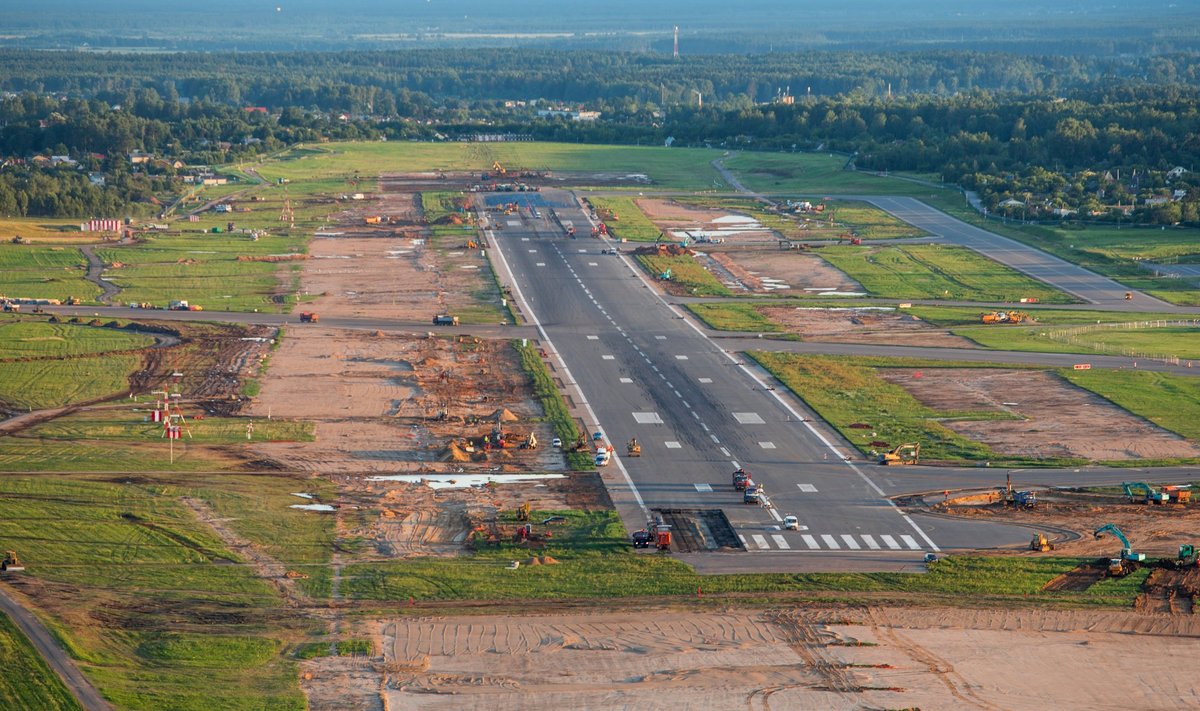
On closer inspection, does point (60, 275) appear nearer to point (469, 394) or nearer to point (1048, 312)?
point (469, 394)

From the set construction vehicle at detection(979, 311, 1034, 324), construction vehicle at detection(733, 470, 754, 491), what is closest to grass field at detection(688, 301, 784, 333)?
construction vehicle at detection(979, 311, 1034, 324)

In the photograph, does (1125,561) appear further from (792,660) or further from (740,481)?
(740,481)

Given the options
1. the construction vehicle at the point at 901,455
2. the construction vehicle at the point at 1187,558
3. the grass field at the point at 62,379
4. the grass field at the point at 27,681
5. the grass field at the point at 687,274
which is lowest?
the grass field at the point at 687,274

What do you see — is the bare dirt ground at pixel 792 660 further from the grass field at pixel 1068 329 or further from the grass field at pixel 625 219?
the grass field at pixel 625 219

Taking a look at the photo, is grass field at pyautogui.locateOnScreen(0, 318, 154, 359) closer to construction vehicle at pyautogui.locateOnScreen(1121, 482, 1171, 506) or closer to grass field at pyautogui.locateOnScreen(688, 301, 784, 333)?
grass field at pyautogui.locateOnScreen(688, 301, 784, 333)

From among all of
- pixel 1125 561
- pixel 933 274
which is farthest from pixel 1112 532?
pixel 933 274

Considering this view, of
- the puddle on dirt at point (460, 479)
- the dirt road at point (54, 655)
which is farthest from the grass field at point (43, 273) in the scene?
the dirt road at point (54, 655)
